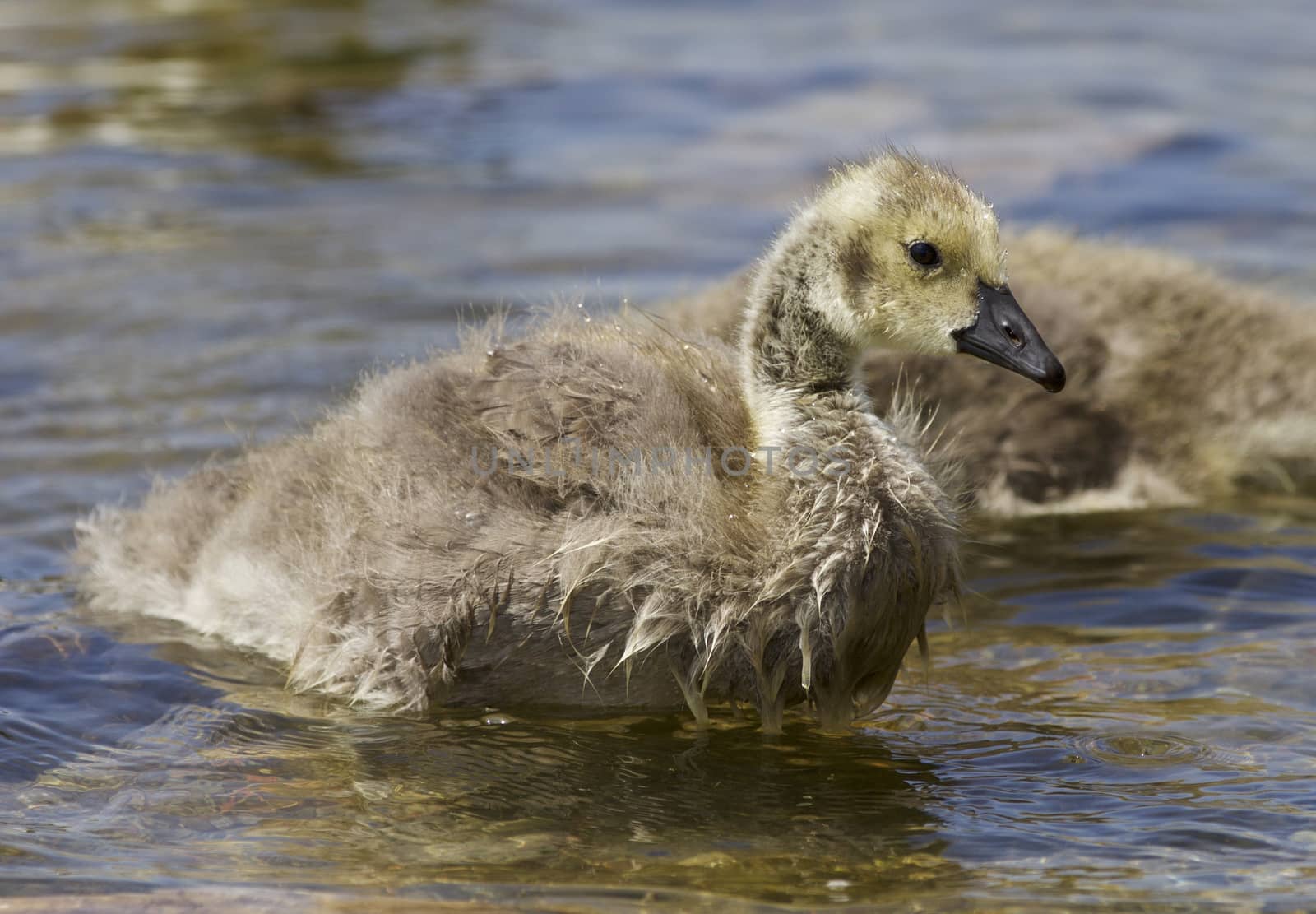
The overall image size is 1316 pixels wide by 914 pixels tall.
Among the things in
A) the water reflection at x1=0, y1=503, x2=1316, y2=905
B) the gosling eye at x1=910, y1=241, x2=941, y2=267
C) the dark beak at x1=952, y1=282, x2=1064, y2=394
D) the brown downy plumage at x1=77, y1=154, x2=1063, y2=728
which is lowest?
the water reflection at x1=0, y1=503, x2=1316, y2=905

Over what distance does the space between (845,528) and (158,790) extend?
1.83m

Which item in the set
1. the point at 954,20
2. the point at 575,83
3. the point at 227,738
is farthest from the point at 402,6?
the point at 227,738

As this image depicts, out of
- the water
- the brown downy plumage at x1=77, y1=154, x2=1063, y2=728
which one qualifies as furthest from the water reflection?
the brown downy plumage at x1=77, y1=154, x2=1063, y2=728

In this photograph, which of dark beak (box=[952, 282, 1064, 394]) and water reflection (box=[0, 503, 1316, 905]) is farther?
dark beak (box=[952, 282, 1064, 394])

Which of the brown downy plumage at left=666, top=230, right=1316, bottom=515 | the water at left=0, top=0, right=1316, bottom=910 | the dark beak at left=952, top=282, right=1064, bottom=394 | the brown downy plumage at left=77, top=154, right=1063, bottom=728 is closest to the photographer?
the water at left=0, top=0, right=1316, bottom=910

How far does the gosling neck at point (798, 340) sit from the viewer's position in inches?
180

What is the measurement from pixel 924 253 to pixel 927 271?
5cm

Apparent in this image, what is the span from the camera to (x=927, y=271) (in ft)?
15.0

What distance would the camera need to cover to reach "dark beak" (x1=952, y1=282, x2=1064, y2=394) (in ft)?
14.9

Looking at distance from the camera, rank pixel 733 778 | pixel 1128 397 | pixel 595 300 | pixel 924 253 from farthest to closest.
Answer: pixel 595 300 < pixel 1128 397 < pixel 924 253 < pixel 733 778
